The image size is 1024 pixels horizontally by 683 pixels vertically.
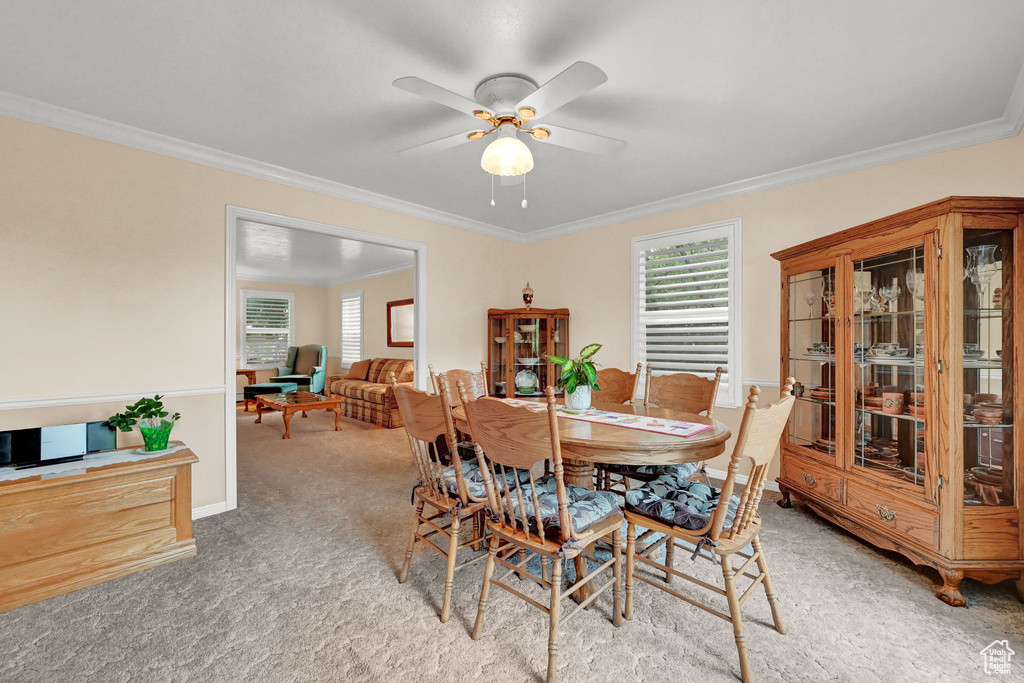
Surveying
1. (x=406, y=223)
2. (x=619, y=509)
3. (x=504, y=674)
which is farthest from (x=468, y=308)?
(x=504, y=674)

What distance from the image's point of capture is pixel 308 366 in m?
8.38

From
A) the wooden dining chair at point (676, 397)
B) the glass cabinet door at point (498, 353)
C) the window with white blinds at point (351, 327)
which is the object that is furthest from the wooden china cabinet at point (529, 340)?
the window with white blinds at point (351, 327)

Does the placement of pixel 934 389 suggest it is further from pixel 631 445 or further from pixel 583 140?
pixel 583 140

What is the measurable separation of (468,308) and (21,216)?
3.27 m

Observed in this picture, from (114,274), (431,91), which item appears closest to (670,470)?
(431,91)

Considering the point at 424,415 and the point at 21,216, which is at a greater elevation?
the point at 21,216

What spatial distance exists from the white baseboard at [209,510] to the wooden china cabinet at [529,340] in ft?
8.66

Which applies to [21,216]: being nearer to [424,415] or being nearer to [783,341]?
[424,415]

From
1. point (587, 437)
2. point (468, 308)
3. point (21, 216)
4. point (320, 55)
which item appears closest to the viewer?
point (587, 437)

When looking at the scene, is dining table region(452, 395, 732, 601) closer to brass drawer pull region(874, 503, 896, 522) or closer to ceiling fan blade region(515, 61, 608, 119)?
brass drawer pull region(874, 503, 896, 522)

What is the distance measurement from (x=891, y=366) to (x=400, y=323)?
6.43m

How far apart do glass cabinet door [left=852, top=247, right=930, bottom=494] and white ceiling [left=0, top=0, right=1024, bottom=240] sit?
3.01ft

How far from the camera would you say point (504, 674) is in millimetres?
1574

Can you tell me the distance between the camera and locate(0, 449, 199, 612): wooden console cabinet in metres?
2.03
